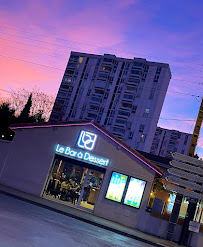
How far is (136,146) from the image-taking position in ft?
269

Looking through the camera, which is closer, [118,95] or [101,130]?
[101,130]

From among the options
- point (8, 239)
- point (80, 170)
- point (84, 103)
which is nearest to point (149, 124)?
point (84, 103)

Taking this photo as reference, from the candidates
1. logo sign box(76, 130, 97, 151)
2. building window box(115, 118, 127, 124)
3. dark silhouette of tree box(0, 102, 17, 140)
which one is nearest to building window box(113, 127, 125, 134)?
building window box(115, 118, 127, 124)

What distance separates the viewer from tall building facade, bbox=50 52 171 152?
3319 inches

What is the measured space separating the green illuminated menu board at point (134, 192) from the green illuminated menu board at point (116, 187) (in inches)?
15.5

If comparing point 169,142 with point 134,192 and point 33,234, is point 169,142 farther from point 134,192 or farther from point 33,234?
point 33,234

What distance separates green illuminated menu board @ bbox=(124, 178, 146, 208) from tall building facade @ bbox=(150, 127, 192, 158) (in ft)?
360

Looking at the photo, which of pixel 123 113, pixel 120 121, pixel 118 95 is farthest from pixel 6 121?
pixel 118 95

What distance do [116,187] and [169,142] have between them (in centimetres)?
11463

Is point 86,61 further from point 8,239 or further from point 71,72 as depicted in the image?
point 8,239

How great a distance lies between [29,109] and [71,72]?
38.9 meters

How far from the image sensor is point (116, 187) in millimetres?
19250

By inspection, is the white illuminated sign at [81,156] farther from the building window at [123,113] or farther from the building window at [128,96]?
the building window at [128,96]

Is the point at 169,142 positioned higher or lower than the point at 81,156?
higher
